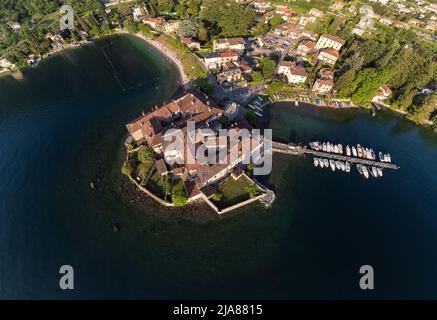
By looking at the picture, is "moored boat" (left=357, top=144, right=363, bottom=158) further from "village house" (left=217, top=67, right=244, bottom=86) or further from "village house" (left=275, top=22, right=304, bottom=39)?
"village house" (left=275, top=22, right=304, bottom=39)

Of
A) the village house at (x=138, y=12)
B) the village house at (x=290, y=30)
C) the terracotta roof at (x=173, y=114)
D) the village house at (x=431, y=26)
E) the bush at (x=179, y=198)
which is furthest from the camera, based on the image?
the village house at (x=431, y=26)

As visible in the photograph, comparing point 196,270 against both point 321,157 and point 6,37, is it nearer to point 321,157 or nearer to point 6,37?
point 321,157

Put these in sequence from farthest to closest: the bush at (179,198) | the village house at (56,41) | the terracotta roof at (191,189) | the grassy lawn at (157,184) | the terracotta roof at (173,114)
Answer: the village house at (56,41) < the terracotta roof at (173,114) < the grassy lawn at (157,184) < the terracotta roof at (191,189) < the bush at (179,198)

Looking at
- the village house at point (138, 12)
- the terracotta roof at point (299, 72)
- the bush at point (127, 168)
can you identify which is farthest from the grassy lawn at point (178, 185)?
the village house at point (138, 12)

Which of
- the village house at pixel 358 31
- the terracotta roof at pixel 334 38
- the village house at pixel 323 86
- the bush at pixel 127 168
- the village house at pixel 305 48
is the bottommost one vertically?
the bush at pixel 127 168

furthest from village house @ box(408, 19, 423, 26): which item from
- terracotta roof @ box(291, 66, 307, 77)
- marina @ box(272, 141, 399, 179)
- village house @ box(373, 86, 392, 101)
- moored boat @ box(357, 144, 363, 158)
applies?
moored boat @ box(357, 144, 363, 158)

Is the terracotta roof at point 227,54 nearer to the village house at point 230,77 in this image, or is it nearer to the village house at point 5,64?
the village house at point 230,77
